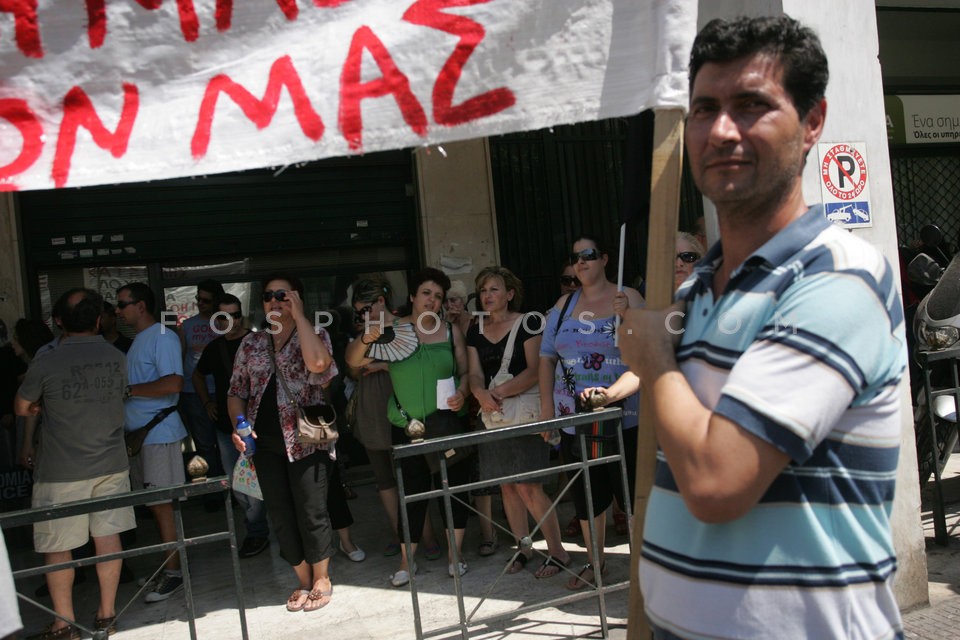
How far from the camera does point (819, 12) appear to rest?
4.00m

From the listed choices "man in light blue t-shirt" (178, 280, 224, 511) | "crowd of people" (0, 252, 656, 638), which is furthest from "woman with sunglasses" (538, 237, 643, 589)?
"man in light blue t-shirt" (178, 280, 224, 511)

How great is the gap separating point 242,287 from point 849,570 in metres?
7.28

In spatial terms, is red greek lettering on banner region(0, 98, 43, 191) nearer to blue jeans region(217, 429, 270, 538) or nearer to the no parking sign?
the no parking sign

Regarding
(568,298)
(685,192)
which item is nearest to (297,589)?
(568,298)

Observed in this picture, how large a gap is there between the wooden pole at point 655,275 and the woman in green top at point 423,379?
309 cm

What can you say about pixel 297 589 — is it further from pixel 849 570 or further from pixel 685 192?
Result: pixel 685 192

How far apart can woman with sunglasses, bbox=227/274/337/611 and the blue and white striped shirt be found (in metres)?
3.64

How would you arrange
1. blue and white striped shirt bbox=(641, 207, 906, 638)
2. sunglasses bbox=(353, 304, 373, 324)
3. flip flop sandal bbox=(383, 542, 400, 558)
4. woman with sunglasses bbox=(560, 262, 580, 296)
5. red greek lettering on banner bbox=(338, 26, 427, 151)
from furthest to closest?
1. woman with sunglasses bbox=(560, 262, 580, 296)
2. flip flop sandal bbox=(383, 542, 400, 558)
3. sunglasses bbox=(353, 304, 373, 324)
4. red greek lettering on banner bbox=(338, 26, 427, 151)
5. blue and white striped shirt bbox=(641, 207, 906, 638)

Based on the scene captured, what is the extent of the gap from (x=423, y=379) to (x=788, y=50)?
4.05m

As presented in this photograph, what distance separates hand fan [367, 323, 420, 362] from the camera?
17.2ft

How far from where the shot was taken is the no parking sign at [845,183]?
13.2 feet

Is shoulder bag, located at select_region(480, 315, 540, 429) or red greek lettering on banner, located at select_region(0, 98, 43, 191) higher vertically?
red greek lettering on banner, located at select_region(0, 98, 43, 191)

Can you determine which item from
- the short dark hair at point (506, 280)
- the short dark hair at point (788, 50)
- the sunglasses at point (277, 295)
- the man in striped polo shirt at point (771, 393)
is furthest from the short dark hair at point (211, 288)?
the short dark hair at point (788, 50)

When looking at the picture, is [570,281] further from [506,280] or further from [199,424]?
[199,424]
